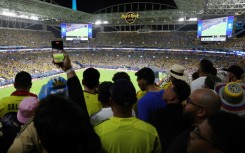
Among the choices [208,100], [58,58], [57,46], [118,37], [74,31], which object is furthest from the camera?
[118,37]

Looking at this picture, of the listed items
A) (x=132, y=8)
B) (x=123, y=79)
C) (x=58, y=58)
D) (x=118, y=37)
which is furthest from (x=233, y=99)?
(x=132, y=8)

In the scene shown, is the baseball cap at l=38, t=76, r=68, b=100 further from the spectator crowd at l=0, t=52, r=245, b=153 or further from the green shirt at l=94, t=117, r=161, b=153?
the green shirt at l=94, t=117, r=161, b=153

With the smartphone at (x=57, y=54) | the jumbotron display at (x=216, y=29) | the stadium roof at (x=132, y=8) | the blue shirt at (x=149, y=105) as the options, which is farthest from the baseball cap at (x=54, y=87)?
the stadium roof at (x=132, y=8)

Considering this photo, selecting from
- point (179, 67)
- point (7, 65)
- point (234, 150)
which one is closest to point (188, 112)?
point (234, 150)

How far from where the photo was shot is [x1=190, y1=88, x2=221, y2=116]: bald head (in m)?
2.52

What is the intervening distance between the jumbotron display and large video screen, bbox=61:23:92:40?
20486 millimetres

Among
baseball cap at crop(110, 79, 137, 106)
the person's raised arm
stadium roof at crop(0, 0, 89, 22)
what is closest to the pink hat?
the person's raised arm

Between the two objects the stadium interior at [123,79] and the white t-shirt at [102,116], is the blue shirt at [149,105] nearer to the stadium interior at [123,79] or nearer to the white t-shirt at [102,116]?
the stadium interior at [123,79]

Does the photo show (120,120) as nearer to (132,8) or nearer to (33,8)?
(33,8)

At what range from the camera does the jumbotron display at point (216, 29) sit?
2411 cm

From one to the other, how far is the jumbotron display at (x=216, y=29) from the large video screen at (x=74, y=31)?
20486mm

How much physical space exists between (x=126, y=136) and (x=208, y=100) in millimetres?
1093

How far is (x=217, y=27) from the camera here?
Result: 998 inches

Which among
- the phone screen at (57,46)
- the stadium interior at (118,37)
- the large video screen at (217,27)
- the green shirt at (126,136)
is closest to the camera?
the green shirt at (126,136)
